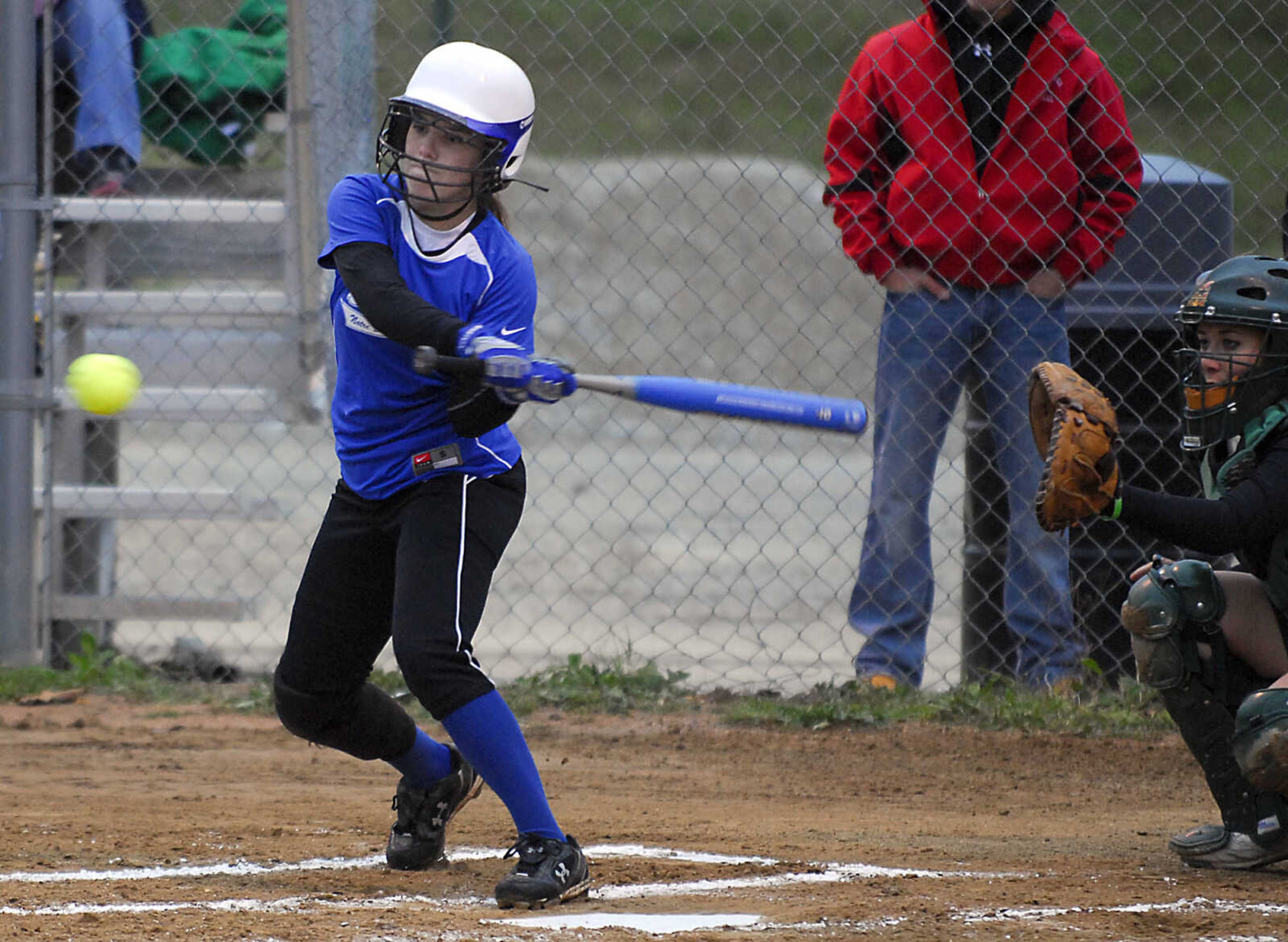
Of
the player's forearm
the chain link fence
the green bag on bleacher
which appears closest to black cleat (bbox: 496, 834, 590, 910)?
the player's forearm

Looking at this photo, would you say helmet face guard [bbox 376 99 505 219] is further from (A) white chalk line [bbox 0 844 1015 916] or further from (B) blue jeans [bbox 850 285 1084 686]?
(B) blue jeans [bbox 850 285 1084 686]

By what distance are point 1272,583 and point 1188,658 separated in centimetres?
24

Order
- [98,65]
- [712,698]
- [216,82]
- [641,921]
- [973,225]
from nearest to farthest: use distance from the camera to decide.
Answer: [641,921], [973,225], [712,698], [98,65], [216,82]

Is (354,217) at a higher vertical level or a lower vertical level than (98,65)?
lower

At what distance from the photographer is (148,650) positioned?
6.19 metres

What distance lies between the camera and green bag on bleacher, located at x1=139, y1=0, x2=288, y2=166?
6039mm

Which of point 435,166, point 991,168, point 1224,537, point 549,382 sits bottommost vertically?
point 1224,537

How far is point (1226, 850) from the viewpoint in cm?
347

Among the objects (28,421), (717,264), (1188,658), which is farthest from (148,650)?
(717,264)

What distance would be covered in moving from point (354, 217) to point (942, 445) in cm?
250

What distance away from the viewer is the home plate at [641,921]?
115 inches

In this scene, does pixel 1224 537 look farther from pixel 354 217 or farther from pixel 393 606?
pixel 354 217

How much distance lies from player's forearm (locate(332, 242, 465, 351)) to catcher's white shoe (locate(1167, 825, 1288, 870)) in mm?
1946

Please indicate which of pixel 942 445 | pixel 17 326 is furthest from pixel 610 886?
pixel 17 326
